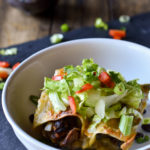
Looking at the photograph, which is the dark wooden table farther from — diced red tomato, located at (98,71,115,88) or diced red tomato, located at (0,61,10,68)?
diced red tomato, located at (98,71,115,88)

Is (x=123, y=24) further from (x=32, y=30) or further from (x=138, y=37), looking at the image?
(x=32, y=30)

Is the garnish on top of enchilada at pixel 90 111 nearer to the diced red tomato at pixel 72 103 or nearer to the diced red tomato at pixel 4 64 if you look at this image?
the diced red tomato at pixel 72 103

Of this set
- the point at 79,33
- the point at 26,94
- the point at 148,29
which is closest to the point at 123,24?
the point at 148,29

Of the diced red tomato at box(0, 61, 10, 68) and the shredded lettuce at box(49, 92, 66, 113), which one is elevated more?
the shredded lettuce at box(49, 92, 66, 113)

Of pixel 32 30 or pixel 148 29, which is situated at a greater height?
pixel 148 29

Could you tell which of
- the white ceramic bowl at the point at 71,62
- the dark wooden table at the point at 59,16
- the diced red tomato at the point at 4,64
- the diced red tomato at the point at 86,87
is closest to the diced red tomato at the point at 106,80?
the diced red tomato at the point at 86,87

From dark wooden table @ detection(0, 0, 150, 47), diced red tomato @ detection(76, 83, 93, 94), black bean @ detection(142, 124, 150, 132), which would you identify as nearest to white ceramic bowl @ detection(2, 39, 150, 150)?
black bean @ detection(142, 124, 150, 132)

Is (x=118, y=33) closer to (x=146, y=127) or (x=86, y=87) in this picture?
(x=146, y=127)
